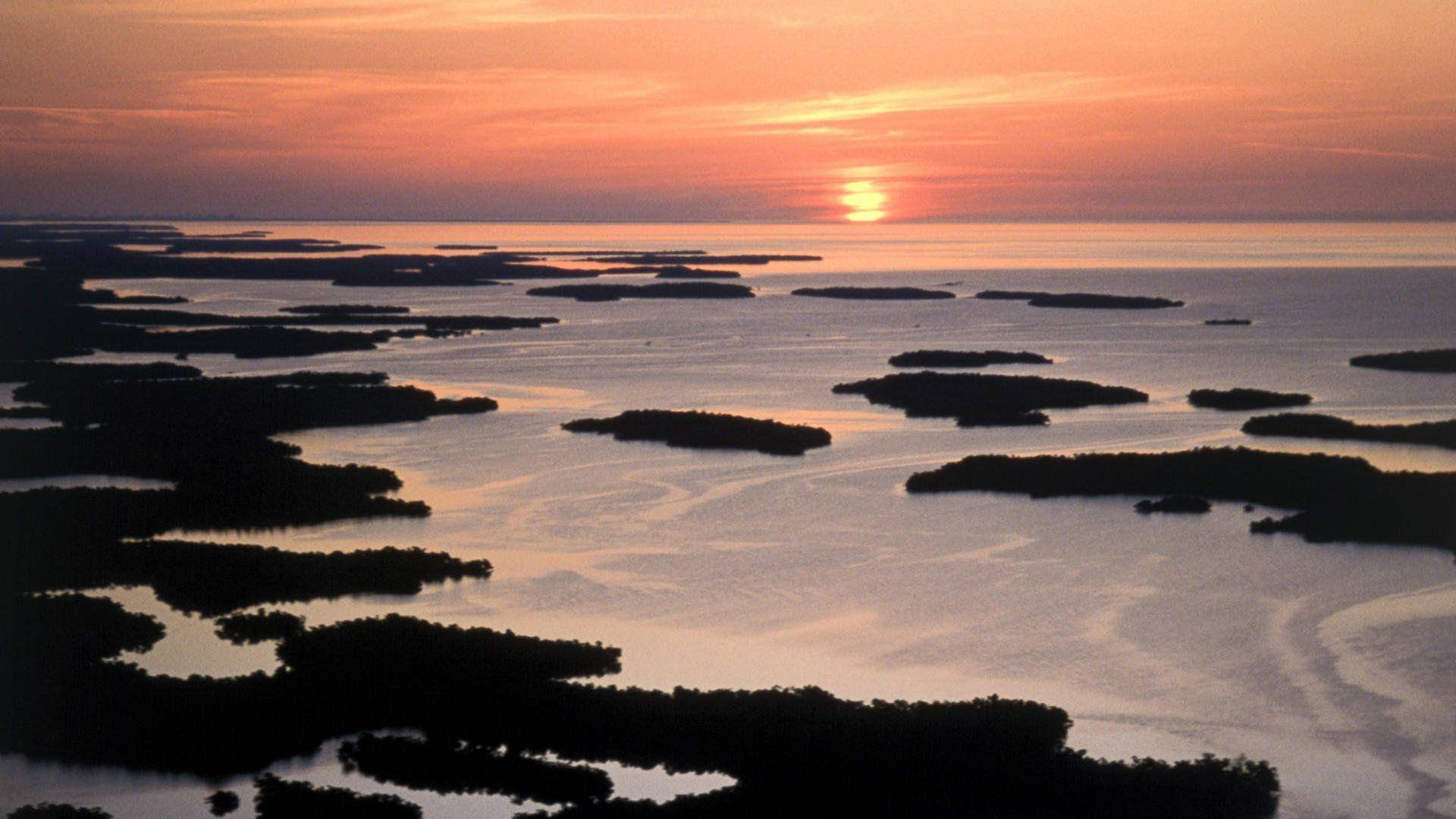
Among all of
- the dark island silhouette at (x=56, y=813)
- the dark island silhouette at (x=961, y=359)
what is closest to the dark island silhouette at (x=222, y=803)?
the dark island silhouette at (x=56, y=813)

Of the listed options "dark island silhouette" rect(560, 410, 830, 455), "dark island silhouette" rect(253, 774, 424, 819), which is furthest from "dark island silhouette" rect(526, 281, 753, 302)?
"dark island silhouette" rect(253, 774, 424, 819)

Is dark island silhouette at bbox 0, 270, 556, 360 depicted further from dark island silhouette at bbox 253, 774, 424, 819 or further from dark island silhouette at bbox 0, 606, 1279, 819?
dark island silhouette at bbox 253, 774, 424, 819

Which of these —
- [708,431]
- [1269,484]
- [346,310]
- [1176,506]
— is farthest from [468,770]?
[346,310]

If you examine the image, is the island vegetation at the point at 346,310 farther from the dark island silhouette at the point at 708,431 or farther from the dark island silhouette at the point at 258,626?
the dark island silhouette at the point at 258,626

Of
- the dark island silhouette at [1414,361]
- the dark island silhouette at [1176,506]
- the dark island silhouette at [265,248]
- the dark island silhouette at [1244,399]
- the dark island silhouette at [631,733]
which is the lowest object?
the dark island silhouette at [265,248]

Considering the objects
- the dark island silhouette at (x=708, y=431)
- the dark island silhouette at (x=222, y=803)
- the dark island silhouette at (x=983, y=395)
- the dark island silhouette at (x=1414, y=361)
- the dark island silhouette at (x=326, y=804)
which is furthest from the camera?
the dark island silhouette at (x=1414, y=361)

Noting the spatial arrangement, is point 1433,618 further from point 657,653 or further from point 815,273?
point 815,273

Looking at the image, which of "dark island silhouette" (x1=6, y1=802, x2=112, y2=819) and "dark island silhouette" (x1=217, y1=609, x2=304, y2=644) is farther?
"dark island silhouette" (x1=217, y1=609, x2=304, y2=644)
